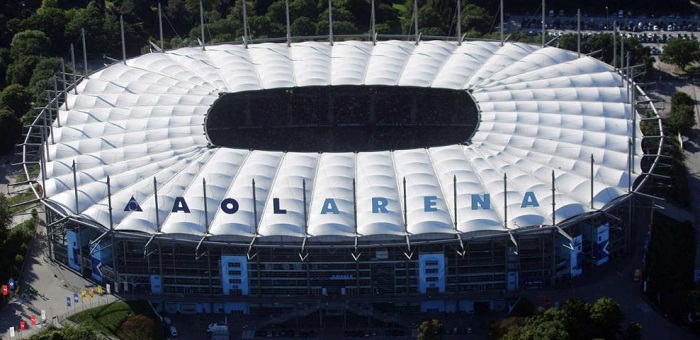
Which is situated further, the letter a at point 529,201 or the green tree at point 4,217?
the green tree at point 4,217

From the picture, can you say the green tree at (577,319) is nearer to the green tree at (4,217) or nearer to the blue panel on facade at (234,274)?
the blue panel on facade at (234,274)

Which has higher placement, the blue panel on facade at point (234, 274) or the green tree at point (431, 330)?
the blue panel on facade at point (234, 274)

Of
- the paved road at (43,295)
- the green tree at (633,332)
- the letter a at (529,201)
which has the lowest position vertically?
the green tree at (633,332)

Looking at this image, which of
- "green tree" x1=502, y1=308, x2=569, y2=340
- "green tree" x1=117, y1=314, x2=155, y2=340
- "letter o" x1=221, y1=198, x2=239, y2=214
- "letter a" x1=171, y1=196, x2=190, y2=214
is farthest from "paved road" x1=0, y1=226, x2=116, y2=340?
"green tree" x1=502, y1=308, x2=569, y2=340

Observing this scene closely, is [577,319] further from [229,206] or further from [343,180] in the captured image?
[229,206]

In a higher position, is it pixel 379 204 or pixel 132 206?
pixel 132 206

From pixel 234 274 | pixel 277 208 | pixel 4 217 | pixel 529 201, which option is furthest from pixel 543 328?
pixel 4 217

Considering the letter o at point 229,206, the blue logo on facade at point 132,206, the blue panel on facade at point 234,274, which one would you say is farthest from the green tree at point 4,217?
the blue panel on facade at point 234,274
